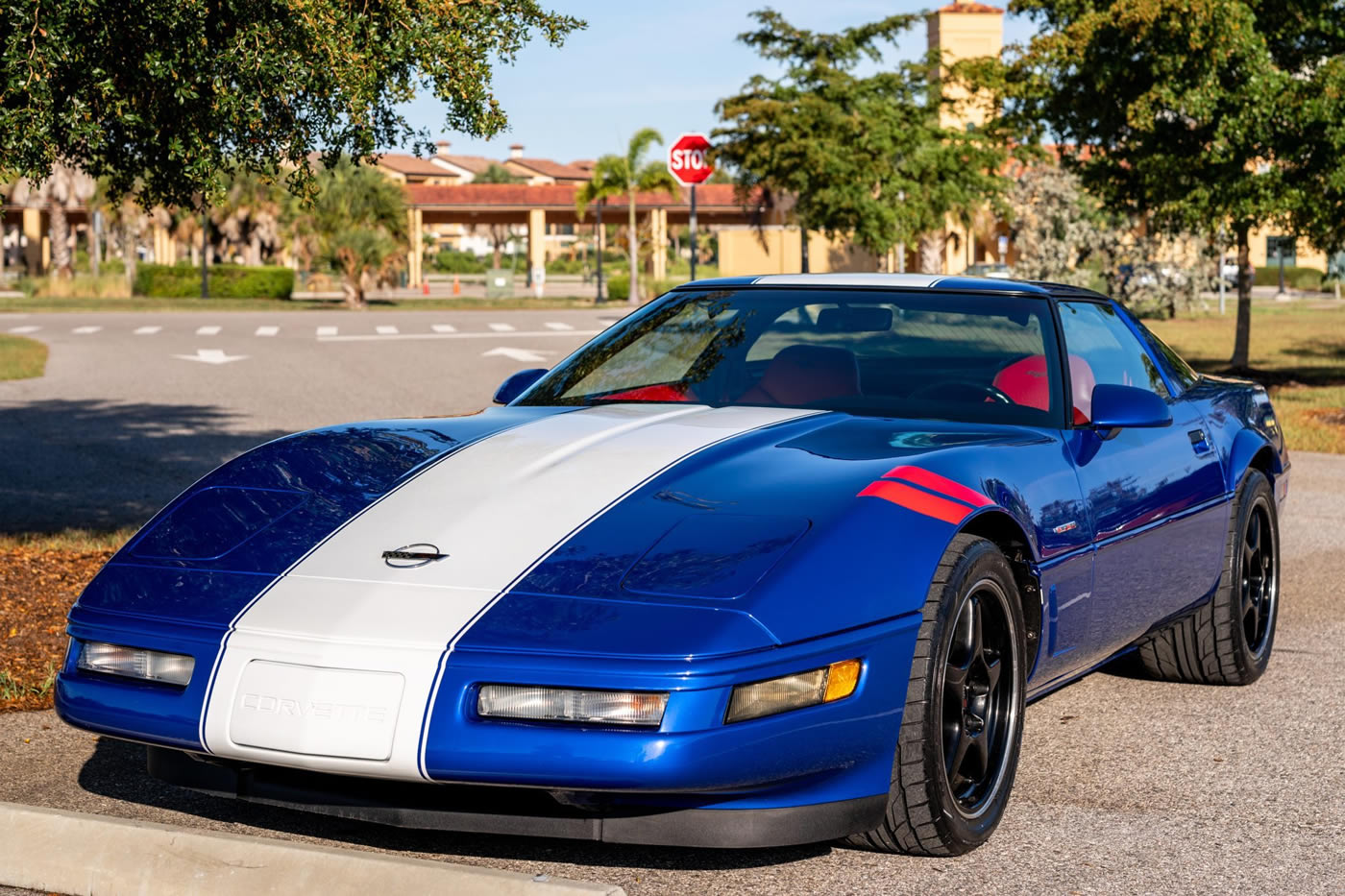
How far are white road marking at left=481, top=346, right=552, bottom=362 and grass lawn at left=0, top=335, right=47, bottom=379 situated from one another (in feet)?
21.5

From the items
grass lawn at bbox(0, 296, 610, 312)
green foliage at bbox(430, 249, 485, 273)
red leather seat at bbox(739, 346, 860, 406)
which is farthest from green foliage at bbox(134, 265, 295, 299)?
green foliage at bbox(430, 249, 485, 273)

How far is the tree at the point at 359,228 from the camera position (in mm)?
50062

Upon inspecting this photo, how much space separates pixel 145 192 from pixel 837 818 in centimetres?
531

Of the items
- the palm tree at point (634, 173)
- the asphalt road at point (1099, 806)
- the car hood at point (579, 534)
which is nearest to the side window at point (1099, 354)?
the car hood at point (579, 534)

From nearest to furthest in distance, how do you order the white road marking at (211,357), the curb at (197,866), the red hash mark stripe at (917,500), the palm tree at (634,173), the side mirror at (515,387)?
the curb at (197,866)
the red hash mark stripe at (917,500)
the side mirror at (515,387)
the white road marking at (211,357)
the palm tree at (634,173)

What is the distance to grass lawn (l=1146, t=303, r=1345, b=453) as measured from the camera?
15469mm

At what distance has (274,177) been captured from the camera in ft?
24.1

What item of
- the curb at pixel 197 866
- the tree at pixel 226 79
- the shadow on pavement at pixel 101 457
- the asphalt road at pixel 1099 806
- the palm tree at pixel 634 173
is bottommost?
the shadow on pavement at pixel 101 457

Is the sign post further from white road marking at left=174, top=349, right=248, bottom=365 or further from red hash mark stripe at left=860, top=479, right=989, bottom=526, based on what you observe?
red hash mark stripe at left=860, top=479, right=989, bottom=526

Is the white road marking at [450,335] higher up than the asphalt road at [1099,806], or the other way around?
the asphalt road at [1099,806]

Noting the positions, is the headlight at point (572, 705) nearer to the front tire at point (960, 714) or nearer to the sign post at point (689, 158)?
the front tire at point (960, 714)

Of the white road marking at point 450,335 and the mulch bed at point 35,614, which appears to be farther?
the white road marking at point 450,335

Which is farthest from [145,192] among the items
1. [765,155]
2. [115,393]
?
[765,155]

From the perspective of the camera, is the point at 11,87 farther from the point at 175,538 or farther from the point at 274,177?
the point at 175,538
